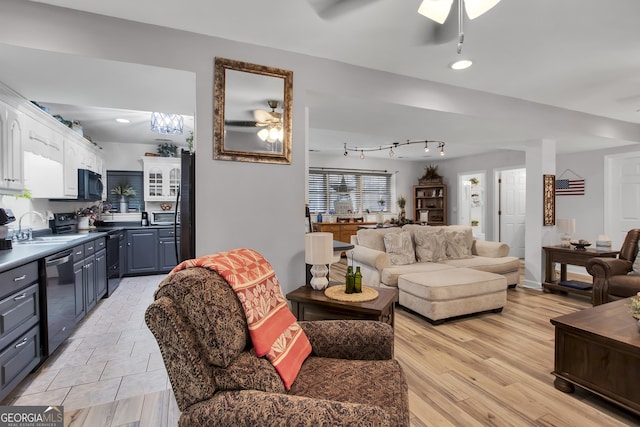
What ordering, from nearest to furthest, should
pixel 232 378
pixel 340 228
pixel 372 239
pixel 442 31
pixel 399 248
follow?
pixel 232 378 < pixel 442 31 < pixel 399 248 < pixel 372 239 < pixel 340 228

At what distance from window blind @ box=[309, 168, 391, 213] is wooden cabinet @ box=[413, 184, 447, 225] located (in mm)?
796

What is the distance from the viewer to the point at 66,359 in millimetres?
2533

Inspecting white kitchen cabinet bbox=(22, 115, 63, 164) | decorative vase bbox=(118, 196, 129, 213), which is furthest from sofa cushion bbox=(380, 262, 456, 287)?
decorative vase bbox=(118, 196, 129, 213)

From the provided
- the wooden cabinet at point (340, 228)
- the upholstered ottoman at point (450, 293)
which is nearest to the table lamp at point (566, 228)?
the upholstered ottoman at point (450, 293)

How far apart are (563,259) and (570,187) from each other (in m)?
2.41

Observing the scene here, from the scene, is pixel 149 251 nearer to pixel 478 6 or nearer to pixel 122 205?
pixel 122 205

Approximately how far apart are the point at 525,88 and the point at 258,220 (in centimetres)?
312

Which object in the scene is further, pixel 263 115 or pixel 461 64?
pixel 461 64

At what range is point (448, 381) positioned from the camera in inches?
84.7

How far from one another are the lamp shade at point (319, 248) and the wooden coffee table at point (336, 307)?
24 centimetres

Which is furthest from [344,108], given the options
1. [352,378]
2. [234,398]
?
[234,398]

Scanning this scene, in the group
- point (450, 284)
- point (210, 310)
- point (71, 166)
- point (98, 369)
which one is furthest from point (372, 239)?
point (71, 166)

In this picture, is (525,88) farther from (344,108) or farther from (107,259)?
(107,259)

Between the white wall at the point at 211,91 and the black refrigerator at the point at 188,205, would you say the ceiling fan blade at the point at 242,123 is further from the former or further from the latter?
the black refrigerator at the point at 188,205
